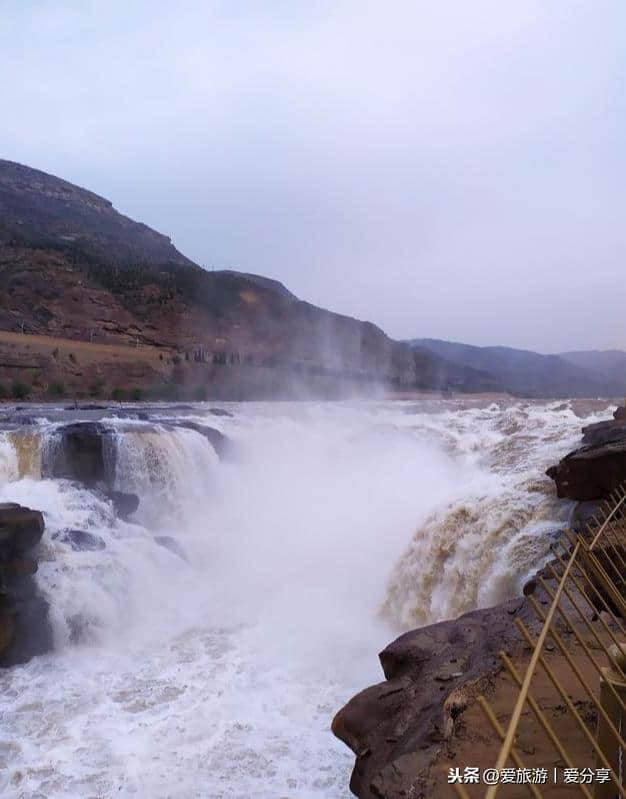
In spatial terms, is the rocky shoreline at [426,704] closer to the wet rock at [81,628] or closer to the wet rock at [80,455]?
the wet rock at [81,628]

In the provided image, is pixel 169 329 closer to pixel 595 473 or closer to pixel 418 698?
pixel 595 473

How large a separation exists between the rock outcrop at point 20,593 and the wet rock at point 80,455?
11.8 ft

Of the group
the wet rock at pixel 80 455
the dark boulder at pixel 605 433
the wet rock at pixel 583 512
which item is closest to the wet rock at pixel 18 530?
the wet rock at pixel 80 455

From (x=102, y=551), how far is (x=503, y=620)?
23.7 ft

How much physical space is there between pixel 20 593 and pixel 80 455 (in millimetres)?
4775

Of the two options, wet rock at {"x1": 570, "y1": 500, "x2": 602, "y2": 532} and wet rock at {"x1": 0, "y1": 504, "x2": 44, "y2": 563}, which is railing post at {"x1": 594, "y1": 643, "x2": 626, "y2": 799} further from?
wet rock at {"x1": 0, "y1": 504, "x2": 44, "y2": 563}

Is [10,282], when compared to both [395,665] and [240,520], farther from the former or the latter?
[395,665]

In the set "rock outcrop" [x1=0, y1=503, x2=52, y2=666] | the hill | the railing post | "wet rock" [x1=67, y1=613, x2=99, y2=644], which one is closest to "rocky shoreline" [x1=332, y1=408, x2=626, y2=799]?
the railing post

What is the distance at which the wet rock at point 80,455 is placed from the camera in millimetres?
12500

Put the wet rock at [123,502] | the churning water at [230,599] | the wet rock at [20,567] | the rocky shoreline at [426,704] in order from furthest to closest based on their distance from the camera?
the wet rock at [123,502] → the wet rock at [20,567] → the churning water at [230,599] → the rocky shoreline at [426,704]

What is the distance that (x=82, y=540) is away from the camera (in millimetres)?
9836

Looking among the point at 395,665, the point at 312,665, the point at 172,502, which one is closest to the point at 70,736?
the point at 312,665

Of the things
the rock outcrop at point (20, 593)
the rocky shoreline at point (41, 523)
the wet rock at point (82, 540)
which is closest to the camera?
the rock outcrop at point (20, 593)

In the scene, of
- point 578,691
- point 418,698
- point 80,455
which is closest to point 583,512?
point 578,691
